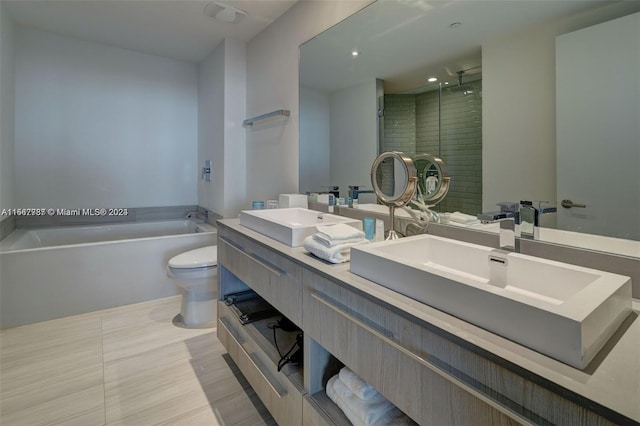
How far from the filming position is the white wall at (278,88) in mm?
2184

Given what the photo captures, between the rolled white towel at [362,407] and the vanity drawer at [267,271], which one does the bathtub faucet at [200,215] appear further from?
the rolled white towel at [362,407]

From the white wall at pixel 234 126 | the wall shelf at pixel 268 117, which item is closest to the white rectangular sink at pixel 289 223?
the wall shelf at pixel 268 117

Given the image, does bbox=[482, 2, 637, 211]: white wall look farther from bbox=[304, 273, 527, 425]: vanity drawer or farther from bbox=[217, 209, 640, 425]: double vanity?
bbox=[304, 273, 527, 425]: vanity drawer

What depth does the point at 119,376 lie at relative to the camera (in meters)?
1.79

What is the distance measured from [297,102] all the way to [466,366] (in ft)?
6.87

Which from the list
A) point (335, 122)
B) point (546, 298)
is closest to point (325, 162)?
point (335, 122)

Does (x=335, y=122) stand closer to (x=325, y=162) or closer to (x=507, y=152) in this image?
(x=325, y=162)

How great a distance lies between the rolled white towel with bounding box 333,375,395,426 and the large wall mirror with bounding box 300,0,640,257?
0.77m

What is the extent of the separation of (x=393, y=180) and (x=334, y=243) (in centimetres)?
48

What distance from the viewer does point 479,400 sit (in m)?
0.59

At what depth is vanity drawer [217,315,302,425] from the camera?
1.19 meters

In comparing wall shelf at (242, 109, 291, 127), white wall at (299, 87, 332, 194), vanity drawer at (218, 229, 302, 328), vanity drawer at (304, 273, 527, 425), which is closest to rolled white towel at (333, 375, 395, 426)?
vanity drawer at (304, 273, 527, 425)

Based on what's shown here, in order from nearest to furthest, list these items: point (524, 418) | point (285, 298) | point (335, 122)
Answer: point (524, 418) → point (285, 298) → point (335, 122)

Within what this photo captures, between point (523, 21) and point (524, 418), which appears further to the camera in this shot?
point (523, 21)
